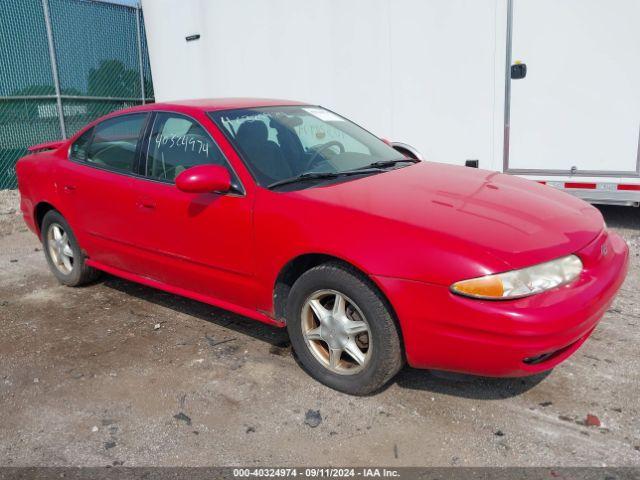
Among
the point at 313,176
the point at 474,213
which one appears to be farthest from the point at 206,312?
the point at 474,213

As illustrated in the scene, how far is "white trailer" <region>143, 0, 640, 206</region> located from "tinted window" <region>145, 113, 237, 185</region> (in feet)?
11.3

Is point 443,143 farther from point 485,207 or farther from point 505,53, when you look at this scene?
point 485,207

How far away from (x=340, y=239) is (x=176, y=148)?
1554 mm

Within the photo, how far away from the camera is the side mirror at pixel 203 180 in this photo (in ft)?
10.5

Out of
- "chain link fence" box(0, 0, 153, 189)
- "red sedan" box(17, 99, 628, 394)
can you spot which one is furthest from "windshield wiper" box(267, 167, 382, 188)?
"chain link fence" box(0, 0, 153, 189)

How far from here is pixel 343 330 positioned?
117 inches

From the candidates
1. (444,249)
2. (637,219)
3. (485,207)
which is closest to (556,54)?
(637,219)

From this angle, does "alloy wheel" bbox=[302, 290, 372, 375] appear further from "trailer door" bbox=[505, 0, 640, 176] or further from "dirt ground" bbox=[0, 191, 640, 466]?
"trailer door" bbox=[505, 0, 640, 176]

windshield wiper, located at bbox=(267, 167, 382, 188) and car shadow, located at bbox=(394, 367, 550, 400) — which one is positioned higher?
windshield wiper, located at bbox=(267, 167, 382, 188)

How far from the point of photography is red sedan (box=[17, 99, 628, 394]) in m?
2.55

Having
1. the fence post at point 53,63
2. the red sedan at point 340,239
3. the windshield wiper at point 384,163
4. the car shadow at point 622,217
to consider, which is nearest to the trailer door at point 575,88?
the car shadow at point 622,217

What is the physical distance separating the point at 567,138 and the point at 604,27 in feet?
3.48

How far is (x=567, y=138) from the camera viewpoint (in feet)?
18.7

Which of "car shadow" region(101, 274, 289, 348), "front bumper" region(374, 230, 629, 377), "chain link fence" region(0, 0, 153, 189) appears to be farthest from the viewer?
"chain link fence" region(0, 0, 153, 189)
